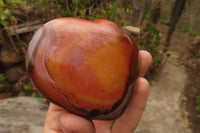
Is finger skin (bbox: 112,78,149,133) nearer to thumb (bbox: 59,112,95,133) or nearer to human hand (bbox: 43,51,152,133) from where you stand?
human hand (bbox: 43,51,152,133)

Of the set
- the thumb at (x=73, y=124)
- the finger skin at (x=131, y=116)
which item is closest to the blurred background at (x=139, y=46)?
the finger skin at (x=131, y=116)

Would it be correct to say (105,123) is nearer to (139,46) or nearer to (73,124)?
(73,124)

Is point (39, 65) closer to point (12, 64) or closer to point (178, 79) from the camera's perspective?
point (12, 64)

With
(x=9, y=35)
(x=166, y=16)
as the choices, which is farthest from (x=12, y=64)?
(x=166, y=16)

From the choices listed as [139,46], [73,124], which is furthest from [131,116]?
[139,46]

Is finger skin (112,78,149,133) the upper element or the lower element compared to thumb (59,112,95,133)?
lower

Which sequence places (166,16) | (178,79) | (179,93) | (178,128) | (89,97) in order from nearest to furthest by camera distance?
(89,97) → (178,128) → (179,93) → (178,79) → (166,16)

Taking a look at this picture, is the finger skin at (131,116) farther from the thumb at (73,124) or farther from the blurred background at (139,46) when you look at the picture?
the blurred background at (139,46)

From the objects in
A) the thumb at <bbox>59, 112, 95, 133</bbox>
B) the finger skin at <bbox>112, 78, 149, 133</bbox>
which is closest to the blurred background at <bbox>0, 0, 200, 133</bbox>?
the finger skin at <bbox>112, 78, 149, 133</bbox>
